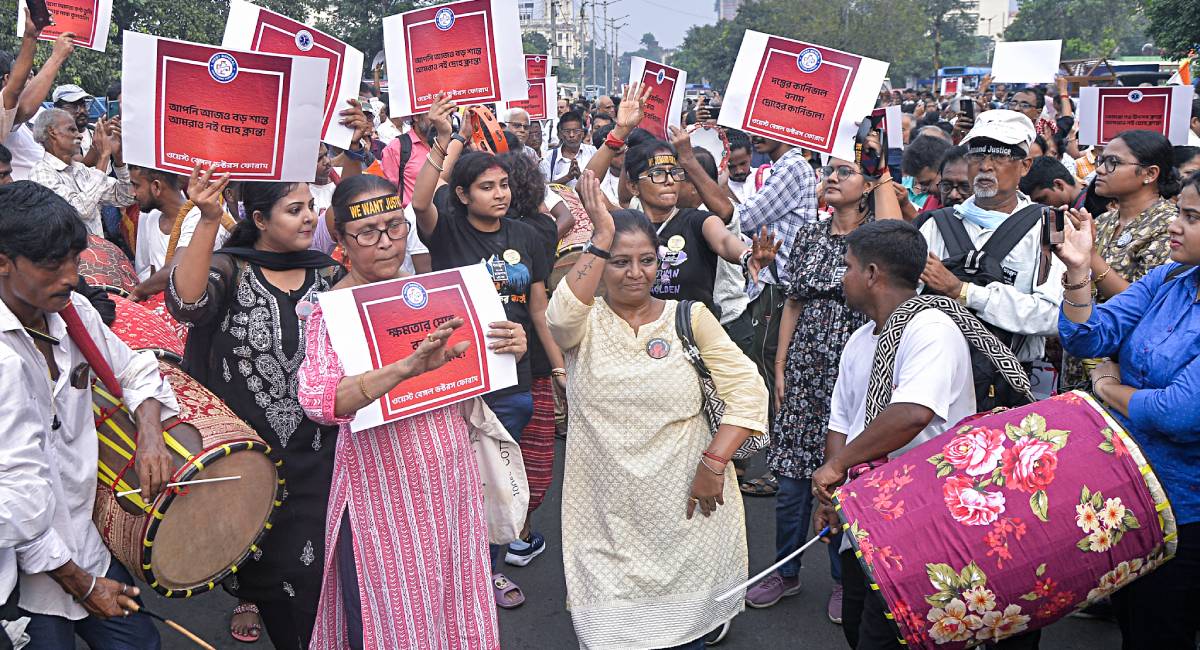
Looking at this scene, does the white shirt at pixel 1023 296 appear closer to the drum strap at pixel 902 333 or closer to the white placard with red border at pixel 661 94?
the drum strap at pixel 902 333

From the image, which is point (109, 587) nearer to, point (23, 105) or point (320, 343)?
point (320, 343)

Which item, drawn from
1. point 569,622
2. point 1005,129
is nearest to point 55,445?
point 569,622

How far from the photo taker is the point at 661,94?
762 centimetres

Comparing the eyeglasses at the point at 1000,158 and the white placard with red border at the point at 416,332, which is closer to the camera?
the white placard with red border at the point at 416,332

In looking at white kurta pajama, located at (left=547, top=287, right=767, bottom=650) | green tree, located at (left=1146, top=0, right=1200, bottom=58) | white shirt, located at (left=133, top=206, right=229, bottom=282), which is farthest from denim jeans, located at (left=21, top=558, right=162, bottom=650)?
green tree, located at (left=1146, top=0, right=1200, bottom=58)

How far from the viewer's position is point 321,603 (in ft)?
11.6

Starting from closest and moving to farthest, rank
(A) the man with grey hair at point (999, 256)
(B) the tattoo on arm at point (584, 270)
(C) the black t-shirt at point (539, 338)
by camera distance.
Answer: (B) the tattoo on arm at point (584, 270)
(A) the man with grey hair at point (999, 256)
(C) the black t-shirt at point (539, 338)

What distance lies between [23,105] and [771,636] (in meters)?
4.91

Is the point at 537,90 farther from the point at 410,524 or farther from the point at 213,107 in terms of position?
the point at 410,524

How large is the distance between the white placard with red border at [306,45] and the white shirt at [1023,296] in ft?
10.7

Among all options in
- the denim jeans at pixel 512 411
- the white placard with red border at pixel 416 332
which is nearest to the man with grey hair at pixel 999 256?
the white placard with red border at pixel 416 332

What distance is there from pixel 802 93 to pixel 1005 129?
1244 mm

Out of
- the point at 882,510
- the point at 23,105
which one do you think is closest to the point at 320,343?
the point at 882,510

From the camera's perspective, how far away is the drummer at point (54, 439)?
8.36ft
